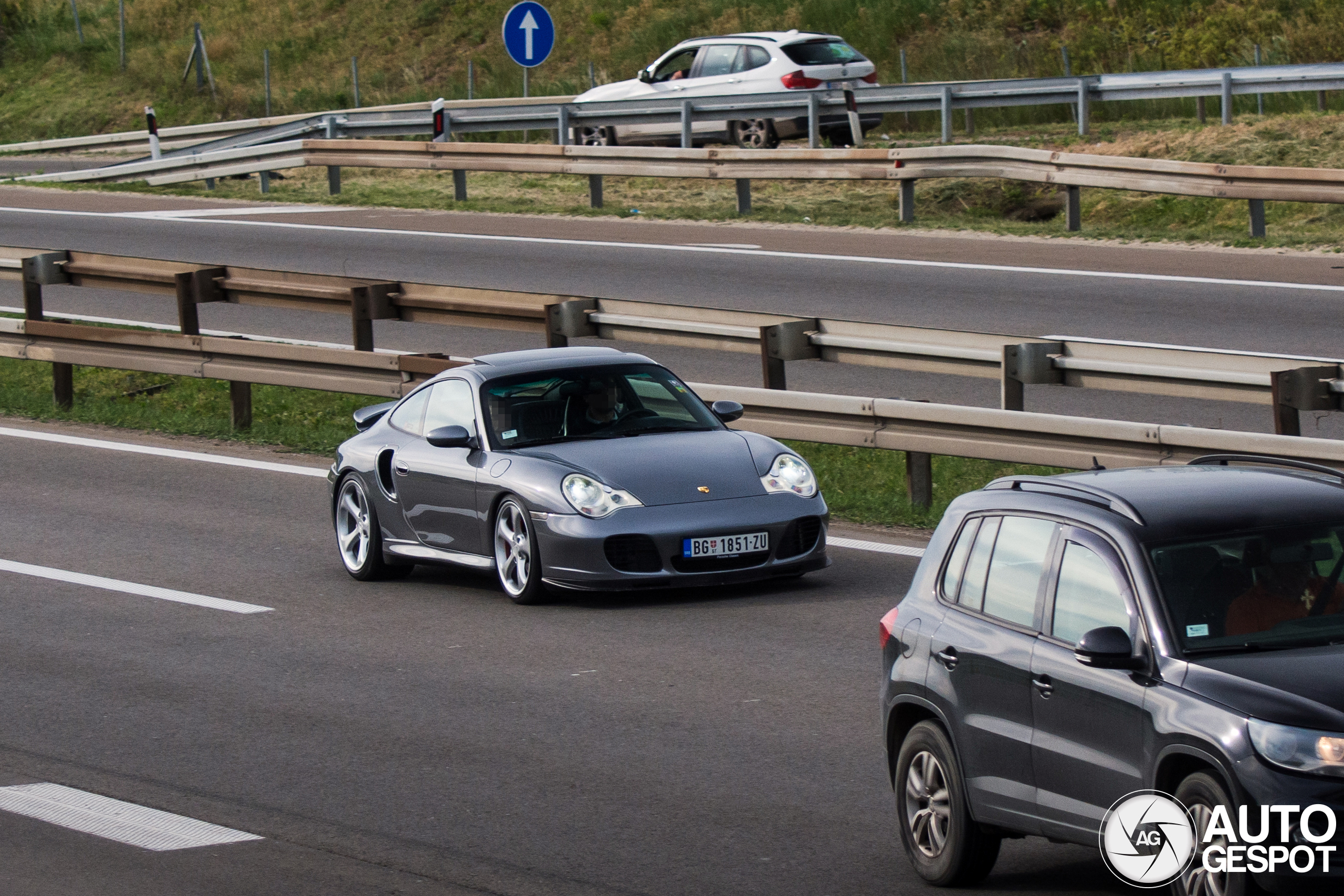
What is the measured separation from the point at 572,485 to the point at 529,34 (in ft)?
79.1

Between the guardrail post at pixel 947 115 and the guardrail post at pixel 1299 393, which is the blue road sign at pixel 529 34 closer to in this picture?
the guardrail post at pixel 947 115

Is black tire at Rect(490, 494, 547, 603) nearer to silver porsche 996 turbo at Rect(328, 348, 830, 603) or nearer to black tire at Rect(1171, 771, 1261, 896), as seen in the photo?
silver porsche 996 turbo at Rect(328, 348, 830, 603)

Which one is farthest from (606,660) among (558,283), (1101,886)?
(558,283)

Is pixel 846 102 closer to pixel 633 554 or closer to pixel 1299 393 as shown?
pixel 1299 393

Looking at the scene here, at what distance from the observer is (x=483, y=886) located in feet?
21.1

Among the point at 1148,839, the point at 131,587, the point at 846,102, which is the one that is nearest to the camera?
the point at 1148,839

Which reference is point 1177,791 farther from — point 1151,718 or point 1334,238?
point 1334,238

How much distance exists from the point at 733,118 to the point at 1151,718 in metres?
26.1

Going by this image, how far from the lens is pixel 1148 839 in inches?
214

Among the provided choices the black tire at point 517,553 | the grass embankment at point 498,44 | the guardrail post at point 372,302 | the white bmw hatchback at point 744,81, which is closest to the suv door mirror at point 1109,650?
the black tire at point 517,553

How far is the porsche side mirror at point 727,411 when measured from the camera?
1182cm

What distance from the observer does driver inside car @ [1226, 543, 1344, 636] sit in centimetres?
558

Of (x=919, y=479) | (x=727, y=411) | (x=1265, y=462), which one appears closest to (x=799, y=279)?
(x=919, y=479)

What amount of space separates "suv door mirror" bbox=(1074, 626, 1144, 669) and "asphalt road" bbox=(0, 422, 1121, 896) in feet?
3.11
